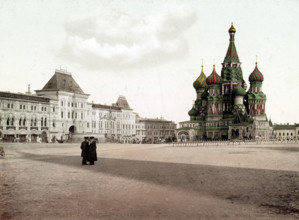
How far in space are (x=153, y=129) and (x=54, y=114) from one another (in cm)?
5282

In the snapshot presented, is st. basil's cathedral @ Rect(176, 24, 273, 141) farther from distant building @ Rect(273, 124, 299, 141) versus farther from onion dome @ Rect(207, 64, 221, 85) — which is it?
distant building @ Rect(273, 124, 299, 141)

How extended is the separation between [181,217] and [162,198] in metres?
1.87

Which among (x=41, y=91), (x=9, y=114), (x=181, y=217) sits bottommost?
(x=181, y=217)

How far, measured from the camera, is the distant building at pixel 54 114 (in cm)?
5512

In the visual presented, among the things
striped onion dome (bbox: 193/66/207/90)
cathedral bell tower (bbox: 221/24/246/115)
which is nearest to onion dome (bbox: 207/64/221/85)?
cathedral bell tower (bbox: 221/24/246/115)

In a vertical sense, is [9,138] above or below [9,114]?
below

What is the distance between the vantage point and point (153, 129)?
4481 inches

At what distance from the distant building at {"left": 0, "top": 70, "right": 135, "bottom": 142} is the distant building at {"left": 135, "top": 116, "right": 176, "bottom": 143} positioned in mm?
20648

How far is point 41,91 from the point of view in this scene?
67.6m

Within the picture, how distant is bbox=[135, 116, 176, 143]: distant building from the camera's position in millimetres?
107863

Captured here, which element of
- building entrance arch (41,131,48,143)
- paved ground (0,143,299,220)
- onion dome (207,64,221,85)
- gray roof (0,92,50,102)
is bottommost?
Answer: paved ground (0,143,299,220)

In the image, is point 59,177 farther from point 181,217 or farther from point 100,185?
point 181,217

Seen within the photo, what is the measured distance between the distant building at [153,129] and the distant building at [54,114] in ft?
67.7

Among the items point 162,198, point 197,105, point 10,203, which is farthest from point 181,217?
point 197,105
